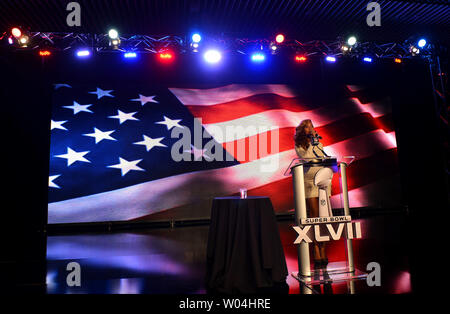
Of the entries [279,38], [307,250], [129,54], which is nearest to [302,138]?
[307,250]

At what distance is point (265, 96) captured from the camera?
18.7ft

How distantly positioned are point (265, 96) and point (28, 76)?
4.24 m

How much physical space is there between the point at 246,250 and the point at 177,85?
4268 mm

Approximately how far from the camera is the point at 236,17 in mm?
4492

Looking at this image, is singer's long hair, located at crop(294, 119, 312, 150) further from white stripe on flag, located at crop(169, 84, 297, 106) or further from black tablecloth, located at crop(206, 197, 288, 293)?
white stripe on flag, located at crop(169, 84, 297, 106)

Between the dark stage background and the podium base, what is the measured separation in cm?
202

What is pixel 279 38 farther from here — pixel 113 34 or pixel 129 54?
pixel 113 34

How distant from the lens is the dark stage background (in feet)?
14.3

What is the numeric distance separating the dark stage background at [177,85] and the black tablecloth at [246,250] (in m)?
2.57

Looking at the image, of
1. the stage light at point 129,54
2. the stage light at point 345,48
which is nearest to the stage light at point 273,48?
the stage light at point 345,48

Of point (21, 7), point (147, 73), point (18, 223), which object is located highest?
point (21, 7)

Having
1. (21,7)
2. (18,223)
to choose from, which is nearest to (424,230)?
(18,223)

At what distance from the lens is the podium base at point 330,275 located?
190 centimetres

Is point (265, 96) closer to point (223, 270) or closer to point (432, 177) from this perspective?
point (432, 177)
